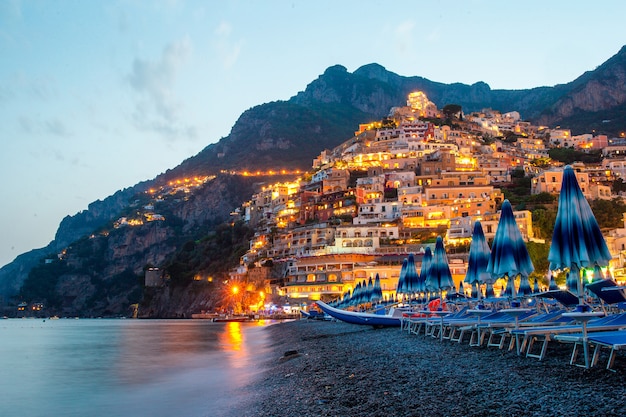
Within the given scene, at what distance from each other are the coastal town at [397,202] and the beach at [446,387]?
151 feet

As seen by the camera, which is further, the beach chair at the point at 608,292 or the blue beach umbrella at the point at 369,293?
the blue beach umbrella at the point at 369,293

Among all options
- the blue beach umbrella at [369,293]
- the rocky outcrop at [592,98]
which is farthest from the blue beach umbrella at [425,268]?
the rocky outcrop at [592,98]

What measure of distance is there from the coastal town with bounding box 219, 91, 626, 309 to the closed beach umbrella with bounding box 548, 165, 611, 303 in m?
46.7

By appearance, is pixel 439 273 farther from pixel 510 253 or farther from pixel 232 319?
pixel 232 319

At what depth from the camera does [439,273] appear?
27797mm

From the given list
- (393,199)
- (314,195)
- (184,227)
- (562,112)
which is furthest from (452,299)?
(562,112)

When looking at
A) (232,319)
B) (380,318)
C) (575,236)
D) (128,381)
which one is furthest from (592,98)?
(575,236)

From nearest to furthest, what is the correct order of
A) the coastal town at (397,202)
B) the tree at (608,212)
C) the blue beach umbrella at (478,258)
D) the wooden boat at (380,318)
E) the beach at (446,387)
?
the beach at (446,387), the blue beach umbrella at (478,258), the wooden boat at (380,318), the tree at (608,212), the coastal town at (397,202)

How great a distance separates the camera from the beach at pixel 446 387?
7484mm

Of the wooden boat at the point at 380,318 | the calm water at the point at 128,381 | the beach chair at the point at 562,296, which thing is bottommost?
the calm water at the point at 128,381

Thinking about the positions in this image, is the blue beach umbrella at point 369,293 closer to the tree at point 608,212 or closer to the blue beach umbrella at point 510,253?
the blue beach umbrella at point 510,253

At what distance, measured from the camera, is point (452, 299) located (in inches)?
1167

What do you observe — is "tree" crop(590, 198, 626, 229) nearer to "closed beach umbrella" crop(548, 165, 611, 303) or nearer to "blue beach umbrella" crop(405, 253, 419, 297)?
"blue beach umbrella" crop(405, 253, 419, 297)

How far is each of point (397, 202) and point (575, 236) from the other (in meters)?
72.5
